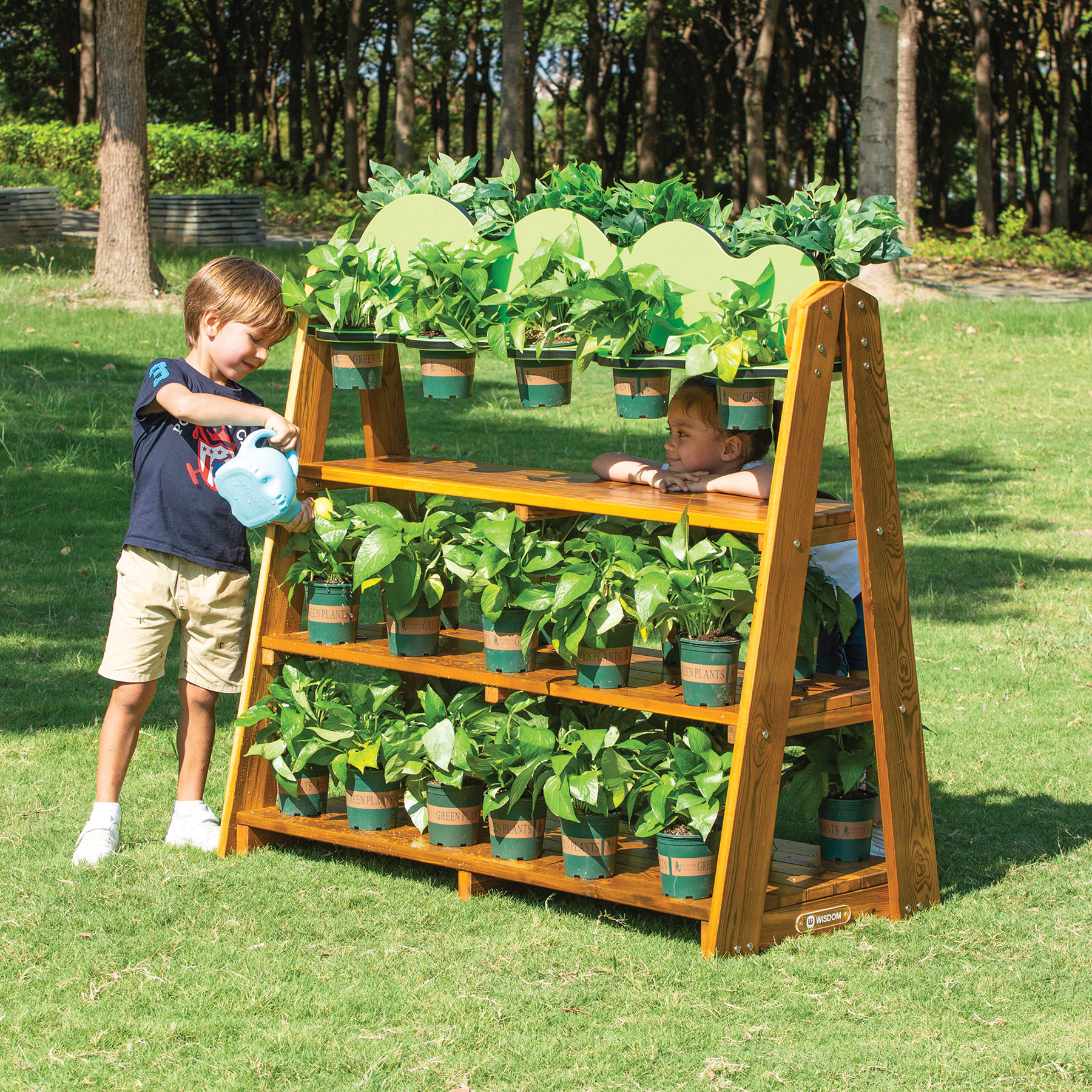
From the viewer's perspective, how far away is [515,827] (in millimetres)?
4289

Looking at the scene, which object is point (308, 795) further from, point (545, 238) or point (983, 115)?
point (983, 115)

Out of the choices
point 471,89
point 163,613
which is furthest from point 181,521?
point 471,89

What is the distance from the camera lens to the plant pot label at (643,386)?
4090 millimetres

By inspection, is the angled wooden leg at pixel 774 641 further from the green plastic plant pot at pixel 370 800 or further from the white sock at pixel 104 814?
the white sock at pixel 104 814

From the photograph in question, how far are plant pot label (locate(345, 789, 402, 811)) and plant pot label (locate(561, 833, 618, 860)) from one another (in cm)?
73

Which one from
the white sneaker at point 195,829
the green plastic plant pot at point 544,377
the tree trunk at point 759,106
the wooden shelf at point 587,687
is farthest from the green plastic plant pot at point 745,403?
the tree trunk at point 759,106

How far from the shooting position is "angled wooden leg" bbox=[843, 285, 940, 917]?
4008 millimetres

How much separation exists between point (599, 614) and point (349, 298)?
4.47 feet

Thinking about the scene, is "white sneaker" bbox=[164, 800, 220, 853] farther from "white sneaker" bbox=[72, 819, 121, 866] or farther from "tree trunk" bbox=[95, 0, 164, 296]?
"tree trunk" bbox=[95, 0, 164, 296]

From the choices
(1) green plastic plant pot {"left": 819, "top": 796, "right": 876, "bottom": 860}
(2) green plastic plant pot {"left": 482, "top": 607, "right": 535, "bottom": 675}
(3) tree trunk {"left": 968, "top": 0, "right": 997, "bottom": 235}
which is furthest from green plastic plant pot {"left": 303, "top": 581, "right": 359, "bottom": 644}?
(3) tree trunk {"left": 968, "top": 0, "right": 997, "bottom": 235}

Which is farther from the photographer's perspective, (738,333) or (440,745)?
(440,745)

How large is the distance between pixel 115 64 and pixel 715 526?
1329 cm

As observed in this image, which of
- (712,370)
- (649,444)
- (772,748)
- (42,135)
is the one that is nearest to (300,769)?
(772,748)

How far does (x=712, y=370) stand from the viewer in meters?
3.83
